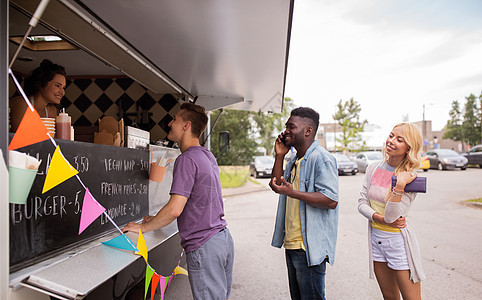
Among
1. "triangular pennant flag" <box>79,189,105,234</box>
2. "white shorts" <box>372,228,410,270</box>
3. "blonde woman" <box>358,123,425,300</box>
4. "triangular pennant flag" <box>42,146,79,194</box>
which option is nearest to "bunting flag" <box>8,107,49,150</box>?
"triangular pennant flag" <box>42,146,79,194</box>

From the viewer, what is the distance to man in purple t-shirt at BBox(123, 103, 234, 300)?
2316 millimetres

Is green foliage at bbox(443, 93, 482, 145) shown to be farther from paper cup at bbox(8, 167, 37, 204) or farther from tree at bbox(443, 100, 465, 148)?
paper cup at bbox(8, 167, 37, 204)

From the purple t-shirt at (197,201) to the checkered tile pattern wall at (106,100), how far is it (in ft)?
10.2

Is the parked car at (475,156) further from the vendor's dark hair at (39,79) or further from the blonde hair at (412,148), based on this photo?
the vendor's dark hair at (39,79)

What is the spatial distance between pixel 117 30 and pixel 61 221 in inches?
63.2

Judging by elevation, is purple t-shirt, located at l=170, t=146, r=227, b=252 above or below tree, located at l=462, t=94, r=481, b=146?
below

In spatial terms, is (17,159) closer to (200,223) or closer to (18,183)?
(18,183)

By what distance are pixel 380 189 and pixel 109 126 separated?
2.40 m

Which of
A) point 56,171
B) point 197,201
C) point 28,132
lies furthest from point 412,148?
point 28,132

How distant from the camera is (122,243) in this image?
7.34ft

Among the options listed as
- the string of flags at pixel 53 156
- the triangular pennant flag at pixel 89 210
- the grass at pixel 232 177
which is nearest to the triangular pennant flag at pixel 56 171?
→ the string of flags at pixel 53 156

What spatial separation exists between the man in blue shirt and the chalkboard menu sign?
4.31 ft

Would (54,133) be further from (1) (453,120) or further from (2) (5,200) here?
(1) (453,120)

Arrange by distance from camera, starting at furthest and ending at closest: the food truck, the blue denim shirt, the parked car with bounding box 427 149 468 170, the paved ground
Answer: the parked car with bounding box 427 149 468 170
the paved ground
the blue denim shirt
the food truck
